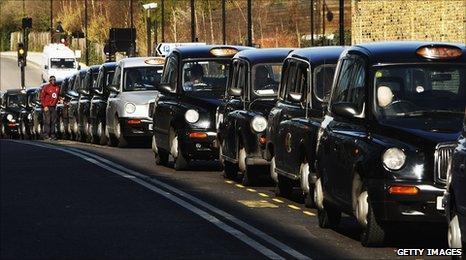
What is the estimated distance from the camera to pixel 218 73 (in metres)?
Result: 26.8

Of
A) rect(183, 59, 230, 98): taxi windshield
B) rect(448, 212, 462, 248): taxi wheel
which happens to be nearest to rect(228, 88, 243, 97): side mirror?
rect(183, 59, 230, 98): taxi windshield

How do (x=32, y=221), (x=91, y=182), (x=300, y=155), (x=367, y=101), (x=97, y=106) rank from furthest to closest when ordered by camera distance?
(x=97, y=106), (x=91, y=182), (x=300, y=155), (x=32, y=221), (x=367, y=101)

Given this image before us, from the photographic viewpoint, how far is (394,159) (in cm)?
1372

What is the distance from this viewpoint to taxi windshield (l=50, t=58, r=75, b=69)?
373ft

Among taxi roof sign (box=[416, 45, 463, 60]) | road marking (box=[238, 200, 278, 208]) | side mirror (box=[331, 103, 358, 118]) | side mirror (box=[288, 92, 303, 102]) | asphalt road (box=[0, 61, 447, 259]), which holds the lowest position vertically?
road marking (box=[238, 200, 278, 208])

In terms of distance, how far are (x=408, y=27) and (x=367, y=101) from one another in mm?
55380

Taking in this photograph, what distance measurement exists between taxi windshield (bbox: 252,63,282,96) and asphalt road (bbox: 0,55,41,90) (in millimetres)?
111774

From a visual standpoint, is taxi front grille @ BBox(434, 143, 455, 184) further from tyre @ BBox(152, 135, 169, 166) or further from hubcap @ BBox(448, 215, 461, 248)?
tyre @ BBox(152, 135, 169, 166)

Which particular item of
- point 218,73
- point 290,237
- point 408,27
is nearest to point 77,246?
point 290,237

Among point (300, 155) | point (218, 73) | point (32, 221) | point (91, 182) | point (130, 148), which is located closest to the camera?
point (32, 221)

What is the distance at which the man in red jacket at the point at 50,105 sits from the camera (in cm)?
4475

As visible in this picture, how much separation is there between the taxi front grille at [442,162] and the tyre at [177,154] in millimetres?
12335

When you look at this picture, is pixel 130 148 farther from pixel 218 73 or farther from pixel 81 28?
pixel 81 28

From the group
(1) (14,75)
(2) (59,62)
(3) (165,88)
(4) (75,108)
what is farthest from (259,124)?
(1) (14,75)
